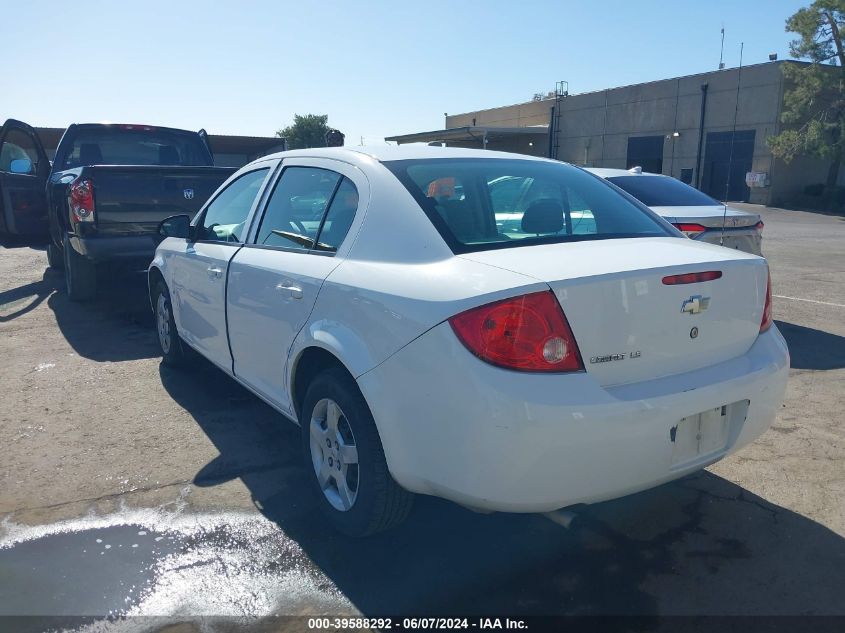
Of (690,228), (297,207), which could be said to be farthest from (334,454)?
(690,228)

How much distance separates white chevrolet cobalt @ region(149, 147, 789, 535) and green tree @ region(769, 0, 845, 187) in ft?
106

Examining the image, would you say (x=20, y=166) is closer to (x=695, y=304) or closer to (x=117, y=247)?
(x=117, y=247)

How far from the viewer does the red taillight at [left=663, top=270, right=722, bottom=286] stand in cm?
274

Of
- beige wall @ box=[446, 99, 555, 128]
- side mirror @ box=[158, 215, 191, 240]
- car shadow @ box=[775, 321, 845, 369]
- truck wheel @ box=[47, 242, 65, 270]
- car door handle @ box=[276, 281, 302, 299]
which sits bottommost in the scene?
car shadow @ box=[775, 321, 845, 369]

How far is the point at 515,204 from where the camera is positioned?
3.54m

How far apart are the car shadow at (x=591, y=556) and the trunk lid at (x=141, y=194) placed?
4.17 m

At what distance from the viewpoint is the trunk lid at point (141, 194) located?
7055 millimetres

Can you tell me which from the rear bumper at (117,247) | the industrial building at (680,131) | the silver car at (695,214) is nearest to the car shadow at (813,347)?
the silver car at (695,214)

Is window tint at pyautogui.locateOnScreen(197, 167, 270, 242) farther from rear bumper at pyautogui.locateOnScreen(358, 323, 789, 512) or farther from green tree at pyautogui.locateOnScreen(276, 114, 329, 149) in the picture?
green tree at pyautogui.locateOnScreen(276, 114, 329, 149)

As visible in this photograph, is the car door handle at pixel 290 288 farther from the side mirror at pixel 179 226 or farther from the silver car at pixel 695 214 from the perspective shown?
the silver car at pixel 695 214

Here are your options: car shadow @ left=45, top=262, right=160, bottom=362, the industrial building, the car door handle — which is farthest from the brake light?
the industrial building

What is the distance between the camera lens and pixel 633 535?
3.25 meters

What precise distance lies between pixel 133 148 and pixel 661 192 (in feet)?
21.7

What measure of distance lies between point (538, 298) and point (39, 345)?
5679 millimetres
